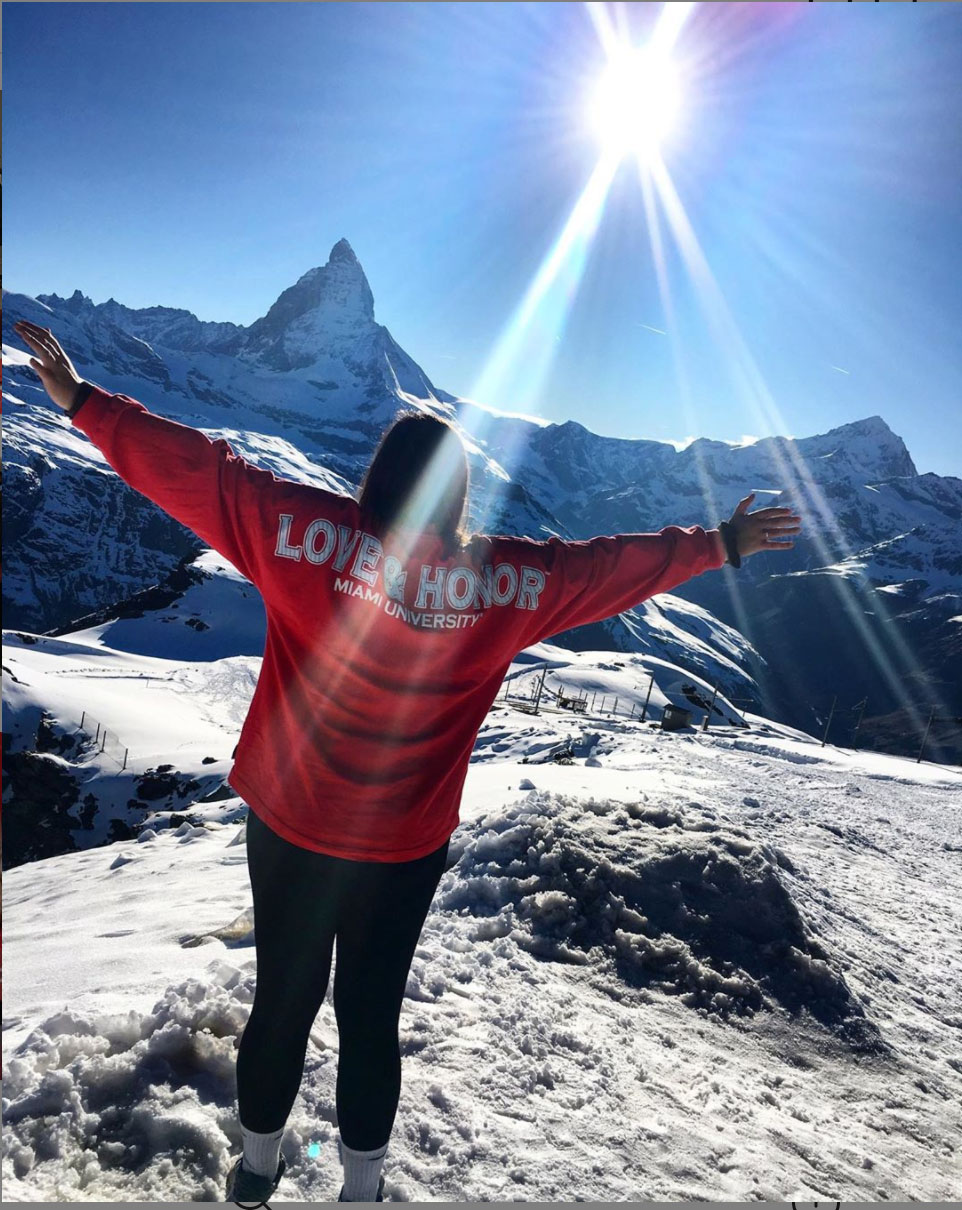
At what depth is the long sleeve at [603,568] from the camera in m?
2.80

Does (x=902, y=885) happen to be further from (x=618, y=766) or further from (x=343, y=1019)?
(x=343, y=1019)

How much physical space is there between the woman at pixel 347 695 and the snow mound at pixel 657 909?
2836mm

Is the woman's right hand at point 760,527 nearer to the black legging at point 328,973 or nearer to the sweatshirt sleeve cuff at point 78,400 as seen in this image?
the black legging at point 328,973

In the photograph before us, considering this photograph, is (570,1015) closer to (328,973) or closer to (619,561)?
(328,973)

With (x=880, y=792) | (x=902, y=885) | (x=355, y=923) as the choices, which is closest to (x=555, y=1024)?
(x=355, y=923)

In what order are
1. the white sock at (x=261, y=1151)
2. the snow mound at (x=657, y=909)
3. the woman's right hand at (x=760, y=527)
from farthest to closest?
the snow mound at (x=657, y=909) < the woman's right hand at (x=760, y=527) < the white sock at (x=261, y=1151)

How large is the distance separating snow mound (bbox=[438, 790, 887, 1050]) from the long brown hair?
3.82m

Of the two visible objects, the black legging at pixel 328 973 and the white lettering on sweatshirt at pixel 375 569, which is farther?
the black legging at pixel 328 973

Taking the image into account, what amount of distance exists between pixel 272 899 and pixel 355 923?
12.2 inches

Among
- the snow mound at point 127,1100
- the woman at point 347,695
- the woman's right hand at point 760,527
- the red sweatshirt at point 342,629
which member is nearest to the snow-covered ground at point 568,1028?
the snow mound at point 127,1100

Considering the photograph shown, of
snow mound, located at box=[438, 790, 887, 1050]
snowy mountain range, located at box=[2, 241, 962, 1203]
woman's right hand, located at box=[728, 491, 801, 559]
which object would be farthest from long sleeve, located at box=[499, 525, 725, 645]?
snow mound, located at box=[438, 790, 887, 1050]

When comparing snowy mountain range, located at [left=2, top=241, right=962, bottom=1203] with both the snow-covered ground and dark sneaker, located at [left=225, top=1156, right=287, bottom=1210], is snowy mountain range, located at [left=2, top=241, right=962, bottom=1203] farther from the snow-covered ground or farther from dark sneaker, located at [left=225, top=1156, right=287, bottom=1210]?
dark sneaker, located at [left=225, top=1156, right=287, bottom=1210]

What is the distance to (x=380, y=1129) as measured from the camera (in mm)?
2750

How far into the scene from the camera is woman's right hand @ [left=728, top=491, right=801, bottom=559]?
3.24 m
